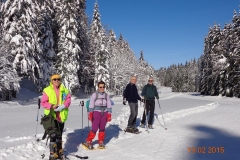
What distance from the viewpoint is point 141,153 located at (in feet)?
20.4

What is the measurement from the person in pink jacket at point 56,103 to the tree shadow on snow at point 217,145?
3.28m

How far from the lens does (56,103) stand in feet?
18.5

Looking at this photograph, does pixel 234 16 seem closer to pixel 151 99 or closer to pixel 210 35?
pixel 210 35

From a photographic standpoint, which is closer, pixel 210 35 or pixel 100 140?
pixel 100 140

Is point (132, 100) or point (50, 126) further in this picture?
point (132, 100)

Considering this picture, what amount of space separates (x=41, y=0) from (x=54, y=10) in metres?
5.58

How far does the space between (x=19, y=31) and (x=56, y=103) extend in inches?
758

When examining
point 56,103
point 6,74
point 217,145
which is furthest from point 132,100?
point 6,74

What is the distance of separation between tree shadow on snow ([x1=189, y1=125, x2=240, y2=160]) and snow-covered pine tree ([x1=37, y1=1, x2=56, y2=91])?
925 inches

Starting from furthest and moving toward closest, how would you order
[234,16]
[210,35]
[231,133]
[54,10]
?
[210,35], [234,16], [54,10], [231,133]

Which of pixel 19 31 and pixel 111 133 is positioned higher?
pixel 19 31

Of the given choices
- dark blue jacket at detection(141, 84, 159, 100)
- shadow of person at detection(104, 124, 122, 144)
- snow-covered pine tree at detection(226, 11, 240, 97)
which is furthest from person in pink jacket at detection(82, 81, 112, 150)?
snow-covered pine tree at detection(226, 11, 240, 97)

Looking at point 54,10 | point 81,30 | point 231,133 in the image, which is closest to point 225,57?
point 81,30

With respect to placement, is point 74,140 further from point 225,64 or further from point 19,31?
point 225,64
